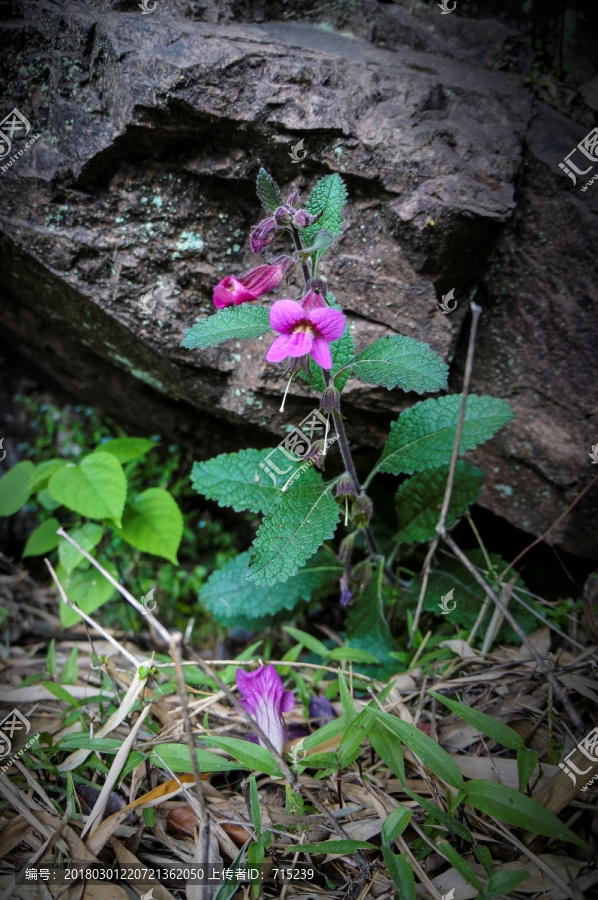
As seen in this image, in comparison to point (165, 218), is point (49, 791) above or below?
below

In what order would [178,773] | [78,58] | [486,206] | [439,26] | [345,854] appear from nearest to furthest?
1. [345,854]
2. [178,773]
3. [486,206]
4. [78,58]
5. [439,26]

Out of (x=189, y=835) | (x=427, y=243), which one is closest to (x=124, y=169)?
(x=427, y=243)

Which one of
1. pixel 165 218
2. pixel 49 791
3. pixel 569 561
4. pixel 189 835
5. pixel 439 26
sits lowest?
pixel 49 791

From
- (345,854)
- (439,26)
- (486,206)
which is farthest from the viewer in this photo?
(439,26)

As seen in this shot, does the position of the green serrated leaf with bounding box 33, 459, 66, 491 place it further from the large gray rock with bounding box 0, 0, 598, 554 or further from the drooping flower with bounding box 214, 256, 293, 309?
the drooping flower with bounding box 214, 256, 293, 309

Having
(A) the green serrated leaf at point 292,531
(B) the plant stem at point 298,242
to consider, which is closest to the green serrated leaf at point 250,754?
(A) the green serrated leaf at point 292,531

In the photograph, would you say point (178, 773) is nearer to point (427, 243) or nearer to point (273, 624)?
point (273, 624)

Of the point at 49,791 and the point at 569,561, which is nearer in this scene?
the point at 49,791
